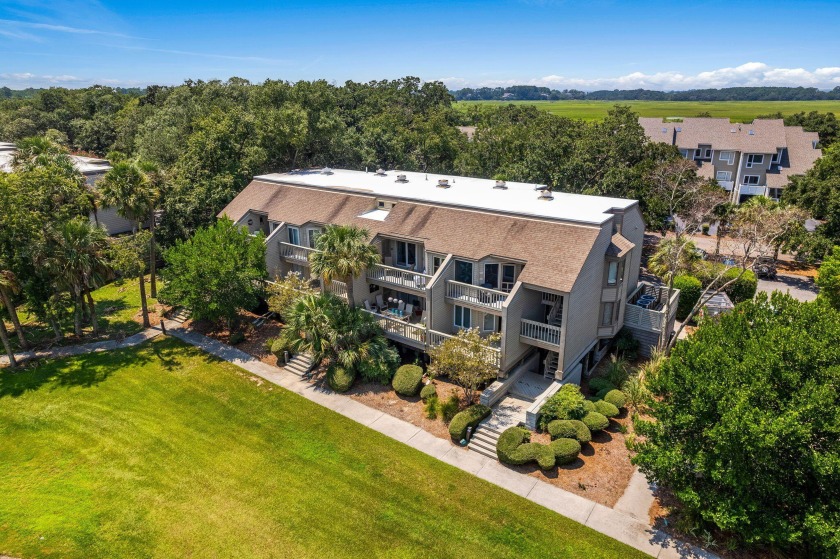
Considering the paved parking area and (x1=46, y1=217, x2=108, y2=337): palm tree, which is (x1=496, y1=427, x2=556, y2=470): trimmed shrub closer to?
(x1=46, y1=217, x2=108, y2=337): palm tree

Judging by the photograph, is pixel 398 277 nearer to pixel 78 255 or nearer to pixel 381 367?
pixel 381 367

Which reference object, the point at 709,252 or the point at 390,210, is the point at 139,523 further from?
the point at 709,252

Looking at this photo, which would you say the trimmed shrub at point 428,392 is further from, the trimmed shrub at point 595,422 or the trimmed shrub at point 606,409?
the trimmed shrub at point 606,409

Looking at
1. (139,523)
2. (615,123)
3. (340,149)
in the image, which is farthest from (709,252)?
(139,523)

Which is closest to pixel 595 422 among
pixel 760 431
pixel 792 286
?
pixel 760 431

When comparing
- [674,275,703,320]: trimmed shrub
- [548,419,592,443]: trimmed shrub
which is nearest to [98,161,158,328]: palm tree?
[548,419,592,443]: trimmed shrub

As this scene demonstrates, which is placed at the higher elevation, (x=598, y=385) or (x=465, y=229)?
(x=465, y=229)
